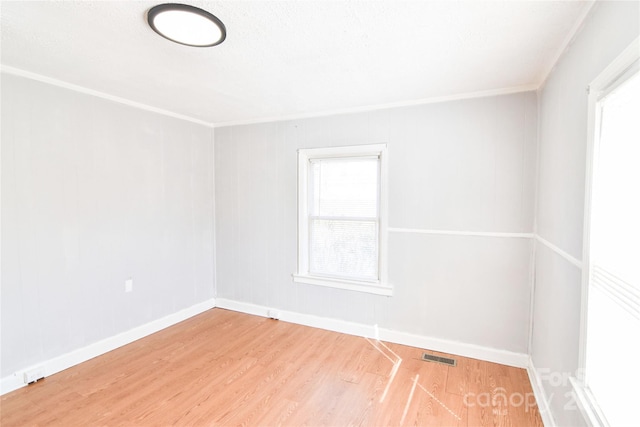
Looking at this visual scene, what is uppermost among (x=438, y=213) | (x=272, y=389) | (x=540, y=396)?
(x=438, y=213)

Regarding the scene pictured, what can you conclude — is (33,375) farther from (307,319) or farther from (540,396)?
(540,396)

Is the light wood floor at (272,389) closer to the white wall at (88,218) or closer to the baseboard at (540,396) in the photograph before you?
the baseboard at (540,396)

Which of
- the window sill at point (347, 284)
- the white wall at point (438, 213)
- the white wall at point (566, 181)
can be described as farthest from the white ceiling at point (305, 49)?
the window sill at point (347, 284)

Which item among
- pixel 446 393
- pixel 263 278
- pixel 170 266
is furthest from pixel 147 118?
pixel 446 393

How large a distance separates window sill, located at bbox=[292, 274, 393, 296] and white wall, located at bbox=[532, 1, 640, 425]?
130 cm

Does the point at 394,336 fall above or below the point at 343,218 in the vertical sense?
below

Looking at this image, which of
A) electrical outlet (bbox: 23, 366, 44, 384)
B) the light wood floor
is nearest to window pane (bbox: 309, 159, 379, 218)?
the light wood floor

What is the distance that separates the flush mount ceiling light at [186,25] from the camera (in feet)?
4.95

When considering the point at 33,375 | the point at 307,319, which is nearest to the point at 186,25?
the point at 33,375

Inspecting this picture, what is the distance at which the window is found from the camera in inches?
126

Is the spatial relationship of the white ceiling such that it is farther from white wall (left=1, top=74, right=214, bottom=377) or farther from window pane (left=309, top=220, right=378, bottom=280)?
window pane (left=309, top=220, right=378, bottom=280)

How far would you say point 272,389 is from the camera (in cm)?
237

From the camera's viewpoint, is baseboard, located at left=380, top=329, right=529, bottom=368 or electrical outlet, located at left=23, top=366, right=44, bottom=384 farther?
baseboard, located at left=380, top=329, right=529, bottom=368

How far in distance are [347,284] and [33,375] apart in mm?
2715
